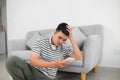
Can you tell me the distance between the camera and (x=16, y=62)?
213 cm

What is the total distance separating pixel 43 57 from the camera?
214cm

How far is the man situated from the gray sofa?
78 cm

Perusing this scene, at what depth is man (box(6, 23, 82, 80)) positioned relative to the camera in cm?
203

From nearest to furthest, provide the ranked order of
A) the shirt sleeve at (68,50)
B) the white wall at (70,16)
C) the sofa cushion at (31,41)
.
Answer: the shirt sleeve at (68,50)
the sofa cushion at (31,41)
the white wall at (70,16)

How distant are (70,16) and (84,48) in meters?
1.32

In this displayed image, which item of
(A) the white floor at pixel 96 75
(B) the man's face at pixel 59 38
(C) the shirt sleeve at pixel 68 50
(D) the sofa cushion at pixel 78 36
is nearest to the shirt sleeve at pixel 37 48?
(B) the man's face at pixel 59 38

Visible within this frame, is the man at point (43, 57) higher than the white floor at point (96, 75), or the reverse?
the man at point (43, 57)

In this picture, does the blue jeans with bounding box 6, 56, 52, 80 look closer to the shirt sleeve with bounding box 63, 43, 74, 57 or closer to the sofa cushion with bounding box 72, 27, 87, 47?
the shirt sleeve with bounding box 63, 43, 74, 57

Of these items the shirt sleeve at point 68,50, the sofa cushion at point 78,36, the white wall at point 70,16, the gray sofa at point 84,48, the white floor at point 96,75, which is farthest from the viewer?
the white wall at point 70,16

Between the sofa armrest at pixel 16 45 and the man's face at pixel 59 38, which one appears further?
the sofa armrest at pixel 16 45

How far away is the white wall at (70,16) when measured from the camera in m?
3.93

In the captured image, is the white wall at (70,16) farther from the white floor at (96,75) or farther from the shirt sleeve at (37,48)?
the shirt sleeve at (37,48)

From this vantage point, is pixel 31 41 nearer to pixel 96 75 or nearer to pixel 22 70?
pixel 96 75

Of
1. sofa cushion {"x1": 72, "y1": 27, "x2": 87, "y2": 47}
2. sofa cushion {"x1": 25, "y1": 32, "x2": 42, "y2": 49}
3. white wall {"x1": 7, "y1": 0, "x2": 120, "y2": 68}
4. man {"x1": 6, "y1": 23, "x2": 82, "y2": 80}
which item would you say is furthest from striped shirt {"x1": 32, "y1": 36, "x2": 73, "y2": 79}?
white wall {"x1": 7, "y1": 0, "x2": 120, "y2": 68}
